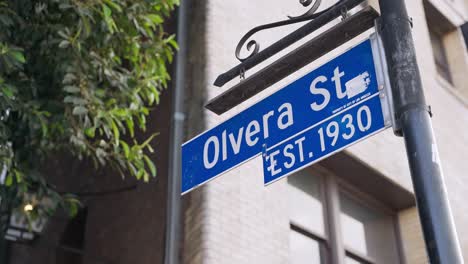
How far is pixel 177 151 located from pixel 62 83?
5.37 ft

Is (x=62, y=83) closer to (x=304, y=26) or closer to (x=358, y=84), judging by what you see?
(x=304, y=26)

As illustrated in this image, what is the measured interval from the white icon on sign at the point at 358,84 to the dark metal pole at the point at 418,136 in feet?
0.70

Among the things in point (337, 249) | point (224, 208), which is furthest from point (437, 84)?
point (224, 208)

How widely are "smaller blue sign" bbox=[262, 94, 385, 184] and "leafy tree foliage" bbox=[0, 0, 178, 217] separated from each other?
1.91 m

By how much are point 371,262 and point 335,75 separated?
202 inches

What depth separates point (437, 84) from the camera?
39.1ft

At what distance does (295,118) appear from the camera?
4.21m

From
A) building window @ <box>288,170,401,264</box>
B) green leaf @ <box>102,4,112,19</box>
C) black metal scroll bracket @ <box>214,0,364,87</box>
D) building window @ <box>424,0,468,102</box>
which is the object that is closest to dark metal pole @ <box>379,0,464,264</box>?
black metal scroll bracket @ <box>214,0,364,87</box>

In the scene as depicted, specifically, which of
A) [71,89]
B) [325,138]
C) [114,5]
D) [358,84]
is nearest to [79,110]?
[71,89]

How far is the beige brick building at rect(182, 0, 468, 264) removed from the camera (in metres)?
6.49

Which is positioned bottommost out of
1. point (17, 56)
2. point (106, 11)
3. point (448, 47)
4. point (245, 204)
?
point (245, 204)

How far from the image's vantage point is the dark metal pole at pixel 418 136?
3059 mm

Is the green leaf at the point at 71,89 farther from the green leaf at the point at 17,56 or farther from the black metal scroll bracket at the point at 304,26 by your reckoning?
the black metal scroll bracket at the point at 304,26

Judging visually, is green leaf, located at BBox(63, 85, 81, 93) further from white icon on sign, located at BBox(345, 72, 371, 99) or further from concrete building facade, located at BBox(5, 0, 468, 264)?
white icon on sign, located at BBox(345, 72, 371, 99)
